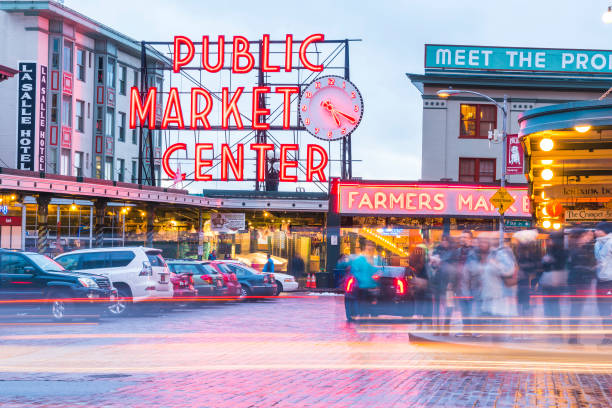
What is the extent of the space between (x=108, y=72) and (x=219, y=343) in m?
40.1

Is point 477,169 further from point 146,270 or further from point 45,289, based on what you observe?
point 45,289

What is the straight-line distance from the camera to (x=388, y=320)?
22.2m

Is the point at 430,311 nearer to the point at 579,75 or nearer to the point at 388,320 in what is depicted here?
the point at 388,320

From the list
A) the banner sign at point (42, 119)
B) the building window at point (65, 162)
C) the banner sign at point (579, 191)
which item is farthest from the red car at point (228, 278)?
the building window at point (65, 162)

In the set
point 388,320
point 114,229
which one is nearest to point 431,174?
point 114,229

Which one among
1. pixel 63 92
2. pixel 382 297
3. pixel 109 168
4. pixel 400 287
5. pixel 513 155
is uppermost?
pixel 63 92

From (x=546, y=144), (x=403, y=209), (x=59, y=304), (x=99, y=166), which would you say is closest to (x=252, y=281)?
(x=403, y=209)

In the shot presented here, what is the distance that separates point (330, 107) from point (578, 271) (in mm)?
33786

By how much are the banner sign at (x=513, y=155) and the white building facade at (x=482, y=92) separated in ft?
30.2

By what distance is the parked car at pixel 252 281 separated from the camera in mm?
32281

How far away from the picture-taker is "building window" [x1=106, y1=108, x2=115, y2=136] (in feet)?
179

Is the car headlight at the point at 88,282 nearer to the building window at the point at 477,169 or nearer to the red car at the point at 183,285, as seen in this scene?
the red car at the point at 183,285

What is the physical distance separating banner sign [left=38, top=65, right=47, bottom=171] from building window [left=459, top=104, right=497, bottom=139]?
792 inches

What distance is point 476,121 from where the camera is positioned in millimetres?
44938
